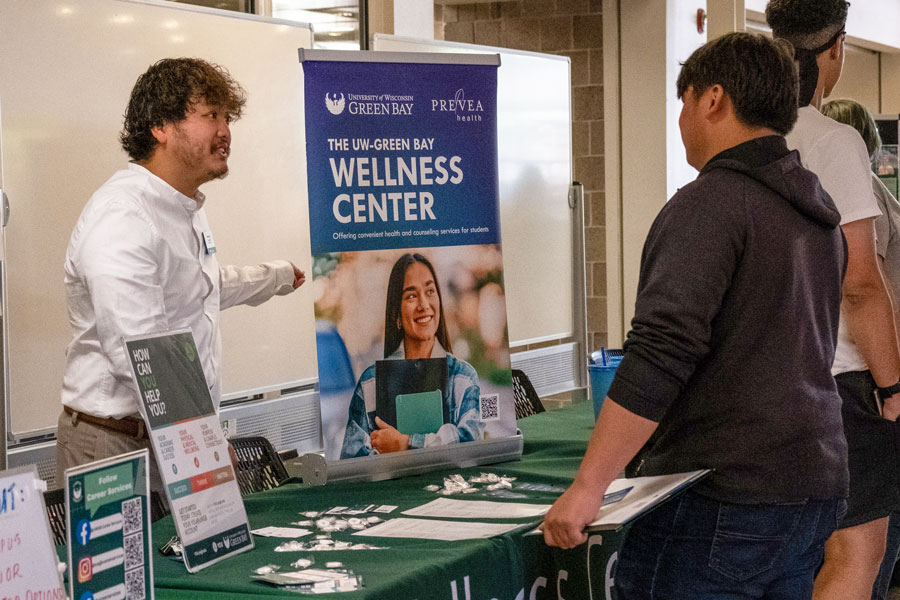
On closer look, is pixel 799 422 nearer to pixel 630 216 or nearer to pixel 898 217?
pixel 898 217

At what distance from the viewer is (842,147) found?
2.04 metres

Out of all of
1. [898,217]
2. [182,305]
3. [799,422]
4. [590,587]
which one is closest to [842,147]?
[898,217]

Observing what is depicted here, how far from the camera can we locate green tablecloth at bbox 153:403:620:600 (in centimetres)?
152

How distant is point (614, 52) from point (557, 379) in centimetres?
233

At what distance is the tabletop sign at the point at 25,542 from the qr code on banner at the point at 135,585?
0.14 meters

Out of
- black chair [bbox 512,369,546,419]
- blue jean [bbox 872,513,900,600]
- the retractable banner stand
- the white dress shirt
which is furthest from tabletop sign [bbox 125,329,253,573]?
black chair [bbox 512,369,546,419]

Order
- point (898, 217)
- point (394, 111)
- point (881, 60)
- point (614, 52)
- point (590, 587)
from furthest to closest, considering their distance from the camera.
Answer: point (881, 60) → point (614, 52) → point (394, 111) → point (898, 217) → point (590, 587)

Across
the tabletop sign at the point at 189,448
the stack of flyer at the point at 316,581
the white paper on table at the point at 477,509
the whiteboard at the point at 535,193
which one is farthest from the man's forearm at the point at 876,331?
the whiteboard at the point at 535,193

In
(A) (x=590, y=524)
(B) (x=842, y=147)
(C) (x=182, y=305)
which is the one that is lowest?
(A) (x=590, y=524)

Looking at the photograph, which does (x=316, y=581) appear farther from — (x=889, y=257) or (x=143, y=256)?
(x=889, y=257)

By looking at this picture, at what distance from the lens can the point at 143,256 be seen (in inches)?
75.5

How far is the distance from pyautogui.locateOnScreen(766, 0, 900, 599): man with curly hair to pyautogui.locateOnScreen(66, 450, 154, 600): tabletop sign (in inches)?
56.4

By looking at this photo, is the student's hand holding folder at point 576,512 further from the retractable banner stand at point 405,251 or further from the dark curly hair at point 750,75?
the retractable banner stand at point 405,251

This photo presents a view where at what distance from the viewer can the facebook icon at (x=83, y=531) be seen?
3.78 feet
